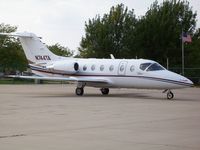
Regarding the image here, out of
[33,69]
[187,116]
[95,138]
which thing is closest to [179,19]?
[33,69]

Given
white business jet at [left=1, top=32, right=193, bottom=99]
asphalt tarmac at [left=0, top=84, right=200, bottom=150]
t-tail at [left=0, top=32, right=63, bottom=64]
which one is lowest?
asphalt tarmac at [left=0, top=84, right=200, bottom=150]

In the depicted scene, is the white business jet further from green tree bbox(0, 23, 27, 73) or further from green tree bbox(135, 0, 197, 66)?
green tree bbox(0, 23, 27, 73)

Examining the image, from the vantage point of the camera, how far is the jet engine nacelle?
32062mm

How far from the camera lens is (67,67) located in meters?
32.2

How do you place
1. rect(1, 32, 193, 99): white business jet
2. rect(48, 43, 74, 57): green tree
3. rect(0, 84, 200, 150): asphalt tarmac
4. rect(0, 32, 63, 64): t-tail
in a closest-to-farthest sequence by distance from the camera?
1. rect(0, 84, 200, 150): asphalt tarmac
2. rect(1, 32, 193, 99): white business jet
3. rect(0, 32, 63, 64): t-tail
4. rect(48, 43, 74, 57): green tree

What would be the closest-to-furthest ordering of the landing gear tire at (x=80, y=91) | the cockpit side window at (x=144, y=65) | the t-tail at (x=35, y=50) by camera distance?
the cockpit side window at (x=144, y=65) → the landing gear tire at (x=80, y=91) → the t-tail at (x=35, y=50)

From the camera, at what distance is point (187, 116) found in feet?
56.0

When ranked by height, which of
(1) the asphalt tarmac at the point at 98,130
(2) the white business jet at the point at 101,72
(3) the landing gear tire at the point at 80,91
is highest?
(2) the white business jet at the point at 101,72

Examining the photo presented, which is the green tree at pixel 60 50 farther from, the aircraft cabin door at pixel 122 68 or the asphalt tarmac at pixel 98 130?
the asphalt tarmac at pixel 98 130

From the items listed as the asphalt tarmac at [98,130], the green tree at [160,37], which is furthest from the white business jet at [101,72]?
the green tree at [160,37]

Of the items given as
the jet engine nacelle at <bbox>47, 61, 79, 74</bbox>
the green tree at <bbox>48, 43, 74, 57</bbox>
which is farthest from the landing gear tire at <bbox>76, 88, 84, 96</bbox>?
the green tree at <bbox>48, 43, 74, 57</bbox>

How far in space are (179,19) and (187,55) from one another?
6387mm

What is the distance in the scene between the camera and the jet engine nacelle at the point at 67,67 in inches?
1262

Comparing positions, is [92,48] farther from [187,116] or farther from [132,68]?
[187,116]
